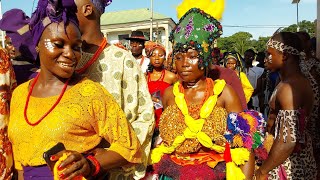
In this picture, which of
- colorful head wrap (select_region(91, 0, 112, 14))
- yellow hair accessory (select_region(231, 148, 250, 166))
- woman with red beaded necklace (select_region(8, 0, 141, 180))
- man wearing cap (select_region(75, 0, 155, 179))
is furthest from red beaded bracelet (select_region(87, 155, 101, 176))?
yellow hair accessory (select_region(231, 148, 250, 166))

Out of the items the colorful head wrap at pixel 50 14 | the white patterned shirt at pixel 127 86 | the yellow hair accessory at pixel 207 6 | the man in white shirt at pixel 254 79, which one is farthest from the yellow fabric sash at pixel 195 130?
the man in white shirt at pixel 254 79

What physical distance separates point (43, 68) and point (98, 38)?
537mm

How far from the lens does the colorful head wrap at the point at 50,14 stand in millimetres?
1878

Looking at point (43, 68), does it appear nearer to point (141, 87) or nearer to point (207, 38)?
point (141, 87)

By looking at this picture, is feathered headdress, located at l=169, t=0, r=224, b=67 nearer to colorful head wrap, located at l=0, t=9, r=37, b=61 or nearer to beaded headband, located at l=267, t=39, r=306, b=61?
beaded headband, located at l=267, t=39, r=306, b=61

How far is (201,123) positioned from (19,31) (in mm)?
1491

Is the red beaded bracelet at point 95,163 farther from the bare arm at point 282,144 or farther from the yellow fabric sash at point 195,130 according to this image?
the bare arm at point 282,144

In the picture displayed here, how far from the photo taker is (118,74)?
2334mm

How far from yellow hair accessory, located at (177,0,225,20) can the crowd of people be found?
0.04 m

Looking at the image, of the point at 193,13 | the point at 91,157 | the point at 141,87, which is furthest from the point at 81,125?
the point at 193,13

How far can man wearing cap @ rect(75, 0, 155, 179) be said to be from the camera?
232cm

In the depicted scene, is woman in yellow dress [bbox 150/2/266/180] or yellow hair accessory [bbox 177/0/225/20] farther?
yellow hair accessory [bbox 177/0/225/20]

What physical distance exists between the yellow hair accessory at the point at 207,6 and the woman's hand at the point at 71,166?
1997mm

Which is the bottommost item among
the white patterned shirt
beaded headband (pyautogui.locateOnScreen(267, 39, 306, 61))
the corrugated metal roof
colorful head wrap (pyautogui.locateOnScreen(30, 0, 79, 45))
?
the white patterned shirt
